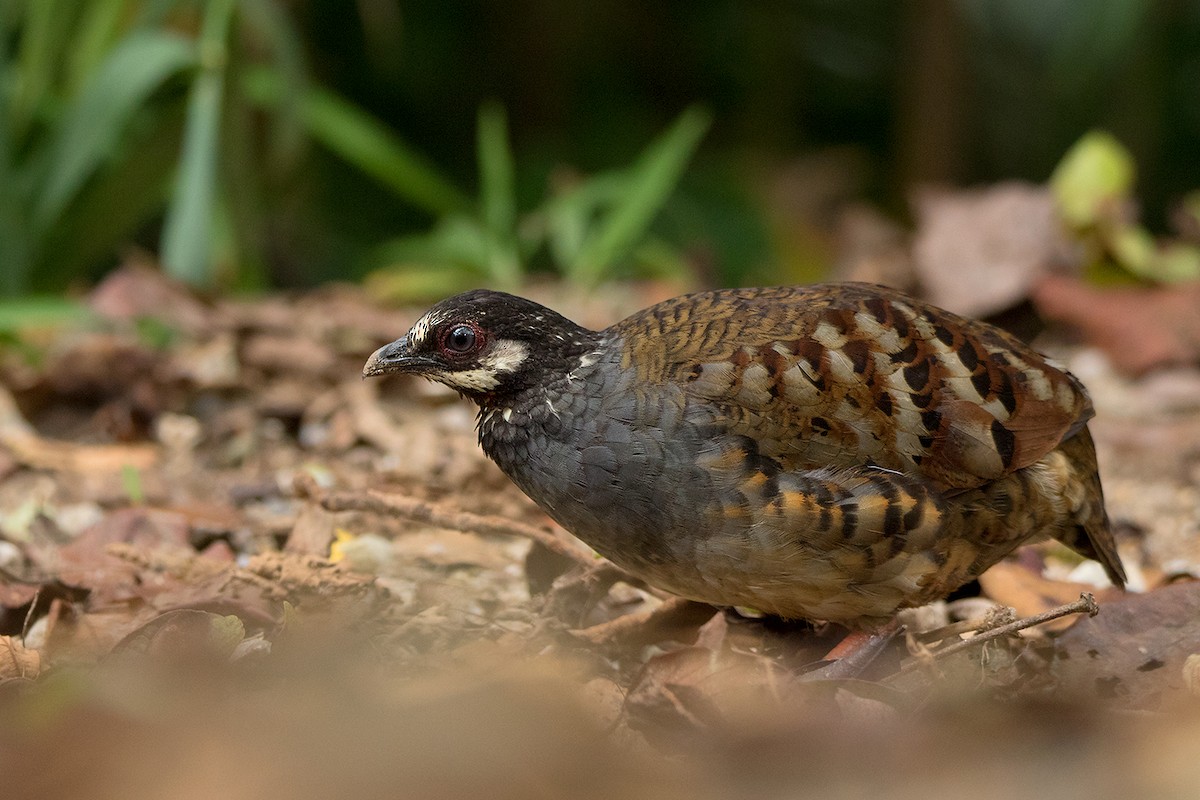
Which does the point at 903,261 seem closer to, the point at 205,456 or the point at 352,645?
the point at 205,456

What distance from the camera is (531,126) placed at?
1083cm

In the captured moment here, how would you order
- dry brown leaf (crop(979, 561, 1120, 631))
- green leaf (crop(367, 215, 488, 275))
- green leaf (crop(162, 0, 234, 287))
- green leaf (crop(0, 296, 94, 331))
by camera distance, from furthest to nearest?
green leaf (crop(367, 215, 488, 275))
green leaf (crop(162, 0, 234, 287))
green leaf (crop(0, 296, 94, 331))
dry brown leaf (crop(979, 561, 1120, 631))

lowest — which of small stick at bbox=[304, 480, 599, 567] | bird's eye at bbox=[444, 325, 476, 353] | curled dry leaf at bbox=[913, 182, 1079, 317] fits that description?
small stick at bbox=[304, 480, 599, 567]

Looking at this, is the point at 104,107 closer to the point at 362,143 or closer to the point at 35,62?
the point at 35,62

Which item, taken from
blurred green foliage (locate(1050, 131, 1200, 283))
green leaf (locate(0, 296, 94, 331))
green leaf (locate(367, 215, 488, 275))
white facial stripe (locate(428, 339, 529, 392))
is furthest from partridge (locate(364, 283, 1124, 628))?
green leaf (locate(367, 215, 488, 275))

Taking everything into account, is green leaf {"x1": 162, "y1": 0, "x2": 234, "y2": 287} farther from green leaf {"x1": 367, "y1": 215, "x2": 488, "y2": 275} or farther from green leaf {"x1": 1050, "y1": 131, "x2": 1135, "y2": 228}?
green leaf {"x1": 1050, "y1": 131, "x2": 1135, "y2": 228}

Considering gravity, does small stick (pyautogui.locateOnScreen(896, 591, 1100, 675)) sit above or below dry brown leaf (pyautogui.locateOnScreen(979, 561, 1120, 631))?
above

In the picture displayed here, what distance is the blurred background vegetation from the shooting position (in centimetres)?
584

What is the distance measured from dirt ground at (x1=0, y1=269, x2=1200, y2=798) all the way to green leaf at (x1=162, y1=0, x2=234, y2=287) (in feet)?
1.24

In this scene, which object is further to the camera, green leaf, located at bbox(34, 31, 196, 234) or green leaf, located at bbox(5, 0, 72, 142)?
green leaf, located at bbox(5, 0, 72, 142)

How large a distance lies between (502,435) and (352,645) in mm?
1485

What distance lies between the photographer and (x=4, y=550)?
3.79 m

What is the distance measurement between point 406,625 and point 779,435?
0.90 metres

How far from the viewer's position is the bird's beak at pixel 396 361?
128 inches
